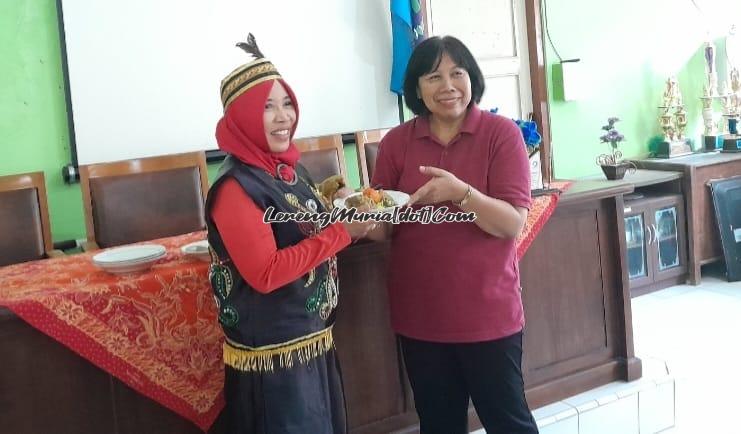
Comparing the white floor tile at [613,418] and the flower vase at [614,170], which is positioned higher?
the flower vase at [614,170]

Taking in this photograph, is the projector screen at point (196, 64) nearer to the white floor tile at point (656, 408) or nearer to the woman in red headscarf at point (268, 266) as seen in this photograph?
the woman in red headscarf at point (268, 266)

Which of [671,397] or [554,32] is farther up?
[554,32]

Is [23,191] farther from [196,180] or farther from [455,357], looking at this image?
[455,357]

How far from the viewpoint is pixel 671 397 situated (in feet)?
7.73

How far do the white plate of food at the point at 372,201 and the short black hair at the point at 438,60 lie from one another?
0.93ft

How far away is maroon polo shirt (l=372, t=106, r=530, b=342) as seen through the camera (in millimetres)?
1469

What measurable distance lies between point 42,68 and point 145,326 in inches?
66.4

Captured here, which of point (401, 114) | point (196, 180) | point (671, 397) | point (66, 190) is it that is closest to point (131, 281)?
point (196, 180)

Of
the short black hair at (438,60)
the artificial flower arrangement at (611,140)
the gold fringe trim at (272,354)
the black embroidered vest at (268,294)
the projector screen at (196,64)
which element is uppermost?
the projector screen at (196,64)

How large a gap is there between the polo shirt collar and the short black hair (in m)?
0.02

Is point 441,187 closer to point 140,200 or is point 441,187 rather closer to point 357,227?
point 357,227

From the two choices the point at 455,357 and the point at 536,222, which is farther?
the point at 536,222

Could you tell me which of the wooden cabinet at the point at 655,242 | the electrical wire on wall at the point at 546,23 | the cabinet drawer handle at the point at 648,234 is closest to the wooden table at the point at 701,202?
the wooden cabinet at the point at 655,242

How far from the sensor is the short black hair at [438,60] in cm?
150
